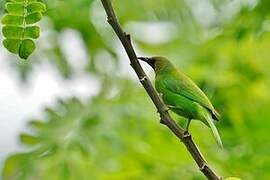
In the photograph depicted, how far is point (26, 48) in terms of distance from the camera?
104 cm

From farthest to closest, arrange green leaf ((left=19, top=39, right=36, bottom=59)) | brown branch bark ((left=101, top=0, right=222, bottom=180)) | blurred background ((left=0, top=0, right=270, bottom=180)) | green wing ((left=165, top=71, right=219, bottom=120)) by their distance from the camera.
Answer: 1. blurred background ((left=0, top=0, right=270, bottom=180))
2. green wing ((left=165, top=71, right=219, bottom=120))
3. green leaf ((left=19, top=39, right=36, bottom=59))
4. brown branch bark ((left=101, top=0, right=222, bottom=180))

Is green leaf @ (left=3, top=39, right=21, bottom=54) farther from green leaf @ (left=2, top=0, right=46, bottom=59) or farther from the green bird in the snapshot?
the green bird

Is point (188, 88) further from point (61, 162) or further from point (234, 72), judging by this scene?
point (234, 72)

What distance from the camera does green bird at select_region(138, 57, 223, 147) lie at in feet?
3.73

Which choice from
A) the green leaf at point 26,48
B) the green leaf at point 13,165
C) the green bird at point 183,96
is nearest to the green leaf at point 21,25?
the green leaf at point 26,48

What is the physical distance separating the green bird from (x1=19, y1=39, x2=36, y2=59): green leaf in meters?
0.17

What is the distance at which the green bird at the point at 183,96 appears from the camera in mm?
1137

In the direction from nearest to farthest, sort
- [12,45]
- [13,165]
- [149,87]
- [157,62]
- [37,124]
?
[149,87], [12,45], [157,62], [13,165], [37,124]

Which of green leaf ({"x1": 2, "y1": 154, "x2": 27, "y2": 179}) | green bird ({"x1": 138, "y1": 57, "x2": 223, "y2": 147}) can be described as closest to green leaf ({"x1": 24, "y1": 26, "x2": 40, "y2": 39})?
green bird ({"x1": 138, "y1": 57, "x2": 223, "y2": 147})

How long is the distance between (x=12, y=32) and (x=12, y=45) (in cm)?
3

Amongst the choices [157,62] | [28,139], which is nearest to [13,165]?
[28,139]

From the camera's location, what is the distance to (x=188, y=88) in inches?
45.3

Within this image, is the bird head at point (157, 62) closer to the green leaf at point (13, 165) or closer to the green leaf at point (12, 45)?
the green leaf at point (12, 45)

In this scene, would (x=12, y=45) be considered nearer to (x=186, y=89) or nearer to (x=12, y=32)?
(x=12, y=32)
